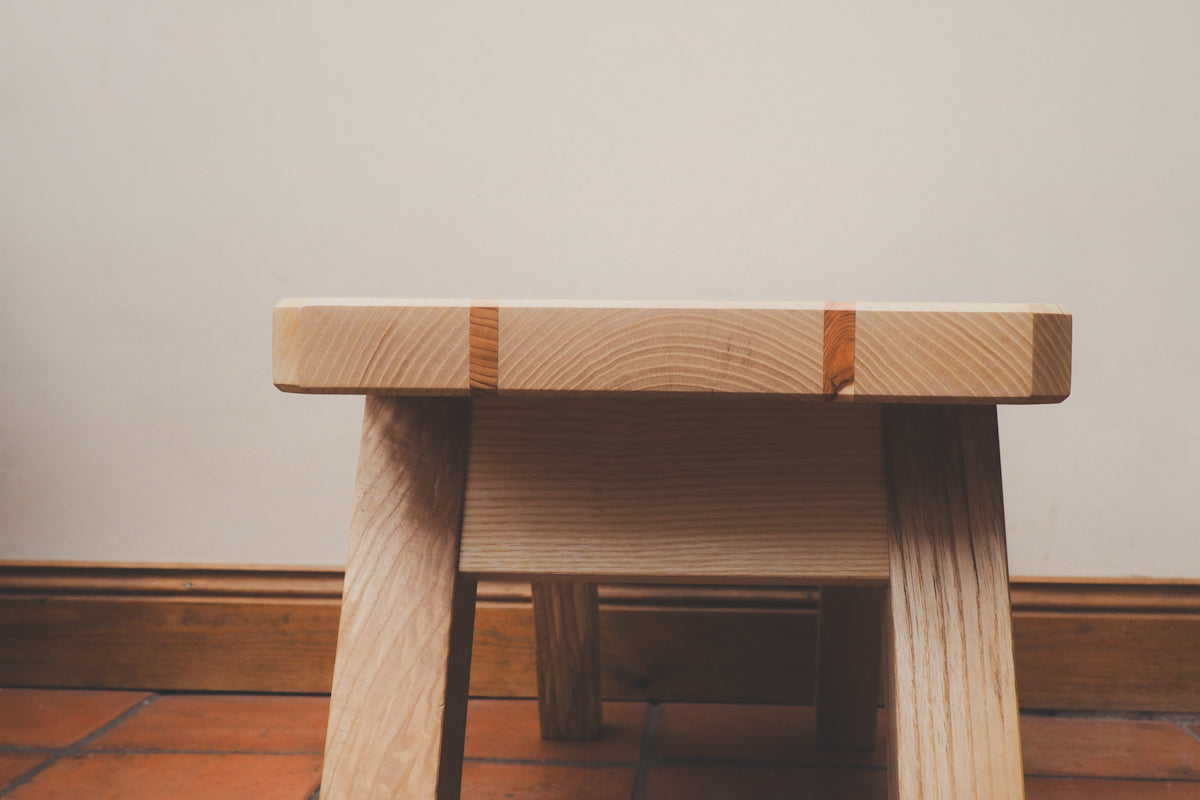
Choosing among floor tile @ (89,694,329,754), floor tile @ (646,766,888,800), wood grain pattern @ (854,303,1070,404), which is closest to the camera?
wood grain pattern @ (854,303,1070,404)

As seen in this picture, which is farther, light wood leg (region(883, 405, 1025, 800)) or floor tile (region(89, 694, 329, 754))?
floor tile (region(89, 694, 329, 754))

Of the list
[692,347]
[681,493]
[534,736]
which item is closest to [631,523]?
[681,493]

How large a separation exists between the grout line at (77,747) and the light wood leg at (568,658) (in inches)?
20.7

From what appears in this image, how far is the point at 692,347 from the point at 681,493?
12 cm

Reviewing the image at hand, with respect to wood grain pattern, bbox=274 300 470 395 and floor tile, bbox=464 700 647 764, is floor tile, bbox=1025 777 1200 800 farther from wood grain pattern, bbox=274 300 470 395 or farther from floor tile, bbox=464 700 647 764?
wood grain pattern, bbox=274 300 470 395

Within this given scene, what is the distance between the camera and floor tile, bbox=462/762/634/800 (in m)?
0.83

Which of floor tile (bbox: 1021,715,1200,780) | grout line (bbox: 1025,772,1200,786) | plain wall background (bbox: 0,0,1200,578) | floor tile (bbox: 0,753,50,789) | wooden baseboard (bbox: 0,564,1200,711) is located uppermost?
plain wall background (bbox: 0,0,1200,578)

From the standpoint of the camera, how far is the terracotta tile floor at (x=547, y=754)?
2.77 feet

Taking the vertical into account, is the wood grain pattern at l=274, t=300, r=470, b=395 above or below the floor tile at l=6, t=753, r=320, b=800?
above

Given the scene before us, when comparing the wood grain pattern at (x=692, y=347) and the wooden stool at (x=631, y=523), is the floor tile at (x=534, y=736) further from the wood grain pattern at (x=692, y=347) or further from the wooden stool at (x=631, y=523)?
the wood grain pattern at (x=692, y=347)

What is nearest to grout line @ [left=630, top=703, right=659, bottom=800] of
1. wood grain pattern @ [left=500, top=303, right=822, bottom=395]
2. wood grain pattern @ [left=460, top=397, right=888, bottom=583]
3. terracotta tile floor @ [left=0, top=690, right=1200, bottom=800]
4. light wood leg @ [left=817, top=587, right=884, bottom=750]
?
terracotta tile floor @ [left=0, top=690, right=1200, bottom=800]

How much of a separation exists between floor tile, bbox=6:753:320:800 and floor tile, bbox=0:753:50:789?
3 centimetres

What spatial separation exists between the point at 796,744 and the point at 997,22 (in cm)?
88

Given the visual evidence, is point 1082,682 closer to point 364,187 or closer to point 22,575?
point 364,187
